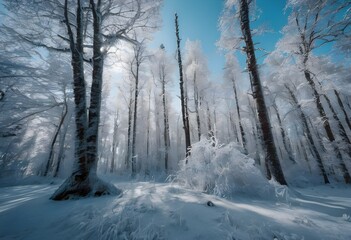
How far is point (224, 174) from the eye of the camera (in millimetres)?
3172

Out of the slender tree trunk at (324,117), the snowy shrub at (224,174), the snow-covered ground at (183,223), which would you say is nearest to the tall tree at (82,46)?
the snow-covered ground at (183,223)

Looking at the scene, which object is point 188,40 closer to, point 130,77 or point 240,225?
point 130,77

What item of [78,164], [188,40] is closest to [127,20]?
[78,164]

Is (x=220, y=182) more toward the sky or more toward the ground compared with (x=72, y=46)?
more toward the ground

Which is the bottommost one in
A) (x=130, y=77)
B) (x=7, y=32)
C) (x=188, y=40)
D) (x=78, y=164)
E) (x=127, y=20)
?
(x=78, y=164)

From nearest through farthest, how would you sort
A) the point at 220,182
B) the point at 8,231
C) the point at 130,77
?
the point at 8,231, the point at 220,182, the point at 130,77

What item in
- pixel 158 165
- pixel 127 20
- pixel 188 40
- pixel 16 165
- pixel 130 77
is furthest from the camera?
pixel 158 165

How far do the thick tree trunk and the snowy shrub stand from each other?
1080mm

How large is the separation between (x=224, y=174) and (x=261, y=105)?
2591 millimetres

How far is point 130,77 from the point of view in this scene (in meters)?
15.6

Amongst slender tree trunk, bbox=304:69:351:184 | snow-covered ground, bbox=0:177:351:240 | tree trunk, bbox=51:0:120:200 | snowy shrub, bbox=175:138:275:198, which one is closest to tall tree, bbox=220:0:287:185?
snowy shrub, bbox=175:138:275:198

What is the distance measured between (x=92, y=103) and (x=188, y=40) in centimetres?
1600

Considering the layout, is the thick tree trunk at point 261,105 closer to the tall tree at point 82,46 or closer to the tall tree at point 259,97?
the tall tree at point 259,97

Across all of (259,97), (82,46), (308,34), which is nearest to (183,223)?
(259,97)
